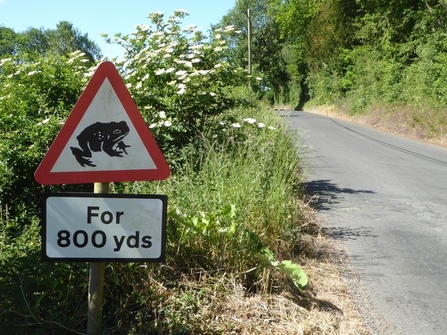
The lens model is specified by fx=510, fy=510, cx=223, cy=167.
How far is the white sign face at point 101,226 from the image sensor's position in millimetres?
2504

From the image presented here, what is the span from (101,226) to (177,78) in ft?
14.8

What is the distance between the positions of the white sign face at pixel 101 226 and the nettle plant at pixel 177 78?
380cm

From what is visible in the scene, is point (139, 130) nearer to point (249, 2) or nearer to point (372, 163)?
point (372, 163)

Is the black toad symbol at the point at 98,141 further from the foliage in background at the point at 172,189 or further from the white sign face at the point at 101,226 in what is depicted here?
the foliage in background at the point at 172,189

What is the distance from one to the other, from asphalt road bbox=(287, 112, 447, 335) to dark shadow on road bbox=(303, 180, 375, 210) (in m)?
0.02

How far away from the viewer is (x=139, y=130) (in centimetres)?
255

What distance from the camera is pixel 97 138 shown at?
252 centimetres

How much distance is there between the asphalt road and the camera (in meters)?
4.07

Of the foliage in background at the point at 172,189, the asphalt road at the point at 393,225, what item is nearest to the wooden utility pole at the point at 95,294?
the foliage in background at the point at 172,189

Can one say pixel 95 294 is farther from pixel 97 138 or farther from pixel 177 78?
pixel 177 78

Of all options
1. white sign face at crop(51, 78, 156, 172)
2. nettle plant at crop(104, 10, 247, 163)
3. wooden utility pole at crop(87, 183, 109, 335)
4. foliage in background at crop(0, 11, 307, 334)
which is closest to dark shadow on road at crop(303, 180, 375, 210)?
foliage in background at crop(0, 11, 307, 334)

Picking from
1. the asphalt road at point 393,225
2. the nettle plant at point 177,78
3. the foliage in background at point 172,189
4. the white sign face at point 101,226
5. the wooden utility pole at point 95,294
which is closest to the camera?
the white sign face at point 101,226

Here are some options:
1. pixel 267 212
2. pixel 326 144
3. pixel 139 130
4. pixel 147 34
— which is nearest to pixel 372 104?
pixel 326 144

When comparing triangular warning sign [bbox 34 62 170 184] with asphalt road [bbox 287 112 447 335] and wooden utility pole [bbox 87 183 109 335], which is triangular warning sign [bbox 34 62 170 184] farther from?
asphalt road [bbox 287 112 447 335]
